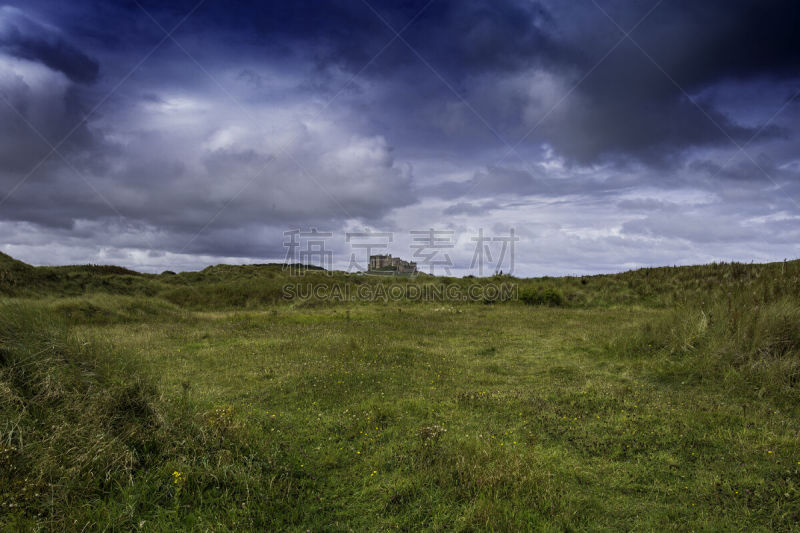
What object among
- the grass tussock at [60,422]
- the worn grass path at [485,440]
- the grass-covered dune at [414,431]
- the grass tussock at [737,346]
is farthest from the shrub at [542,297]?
the grass tussock at [60,422]

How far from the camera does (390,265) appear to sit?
47.9 metres

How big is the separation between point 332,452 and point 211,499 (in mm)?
1914

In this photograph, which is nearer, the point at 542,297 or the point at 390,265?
the point at 542,297

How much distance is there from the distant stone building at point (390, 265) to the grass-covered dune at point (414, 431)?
33229 millimetres

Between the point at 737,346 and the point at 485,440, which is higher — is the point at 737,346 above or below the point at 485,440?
above

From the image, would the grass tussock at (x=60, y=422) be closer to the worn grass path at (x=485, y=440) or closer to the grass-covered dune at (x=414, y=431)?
the grass-covered dune at (x=414, y=431)

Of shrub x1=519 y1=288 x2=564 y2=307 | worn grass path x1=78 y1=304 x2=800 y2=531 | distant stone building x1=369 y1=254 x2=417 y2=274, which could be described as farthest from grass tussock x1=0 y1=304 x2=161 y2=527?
distant stone building x1=369 y1=254 x2=417 y2=274

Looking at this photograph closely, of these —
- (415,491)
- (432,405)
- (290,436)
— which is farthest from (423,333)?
(415,491)

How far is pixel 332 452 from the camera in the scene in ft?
20.6

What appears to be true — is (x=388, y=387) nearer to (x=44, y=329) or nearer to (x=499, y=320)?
(x=44, y=329)

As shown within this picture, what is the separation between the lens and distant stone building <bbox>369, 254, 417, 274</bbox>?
46.8m

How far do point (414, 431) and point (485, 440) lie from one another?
1.23m

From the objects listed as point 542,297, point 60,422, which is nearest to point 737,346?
point 60,422

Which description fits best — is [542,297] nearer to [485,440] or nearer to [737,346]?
[737,346]
